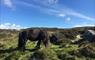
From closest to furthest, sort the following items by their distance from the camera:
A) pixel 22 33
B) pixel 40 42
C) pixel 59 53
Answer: pixel 59 53
pixel 22 33
pixel 40 42

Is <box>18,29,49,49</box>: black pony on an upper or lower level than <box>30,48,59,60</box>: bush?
upper

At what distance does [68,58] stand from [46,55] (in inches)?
89.4

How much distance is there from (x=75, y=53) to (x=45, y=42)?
6.11m

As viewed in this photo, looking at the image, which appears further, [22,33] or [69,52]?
[22,33]

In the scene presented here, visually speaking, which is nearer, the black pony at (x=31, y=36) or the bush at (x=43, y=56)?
the bush at (x=43, y=56)

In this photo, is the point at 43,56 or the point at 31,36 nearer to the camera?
the point at 43,56

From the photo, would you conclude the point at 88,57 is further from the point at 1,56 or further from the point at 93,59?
the point at 1,56

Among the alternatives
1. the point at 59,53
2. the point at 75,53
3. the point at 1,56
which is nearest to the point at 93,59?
the point at 75,53

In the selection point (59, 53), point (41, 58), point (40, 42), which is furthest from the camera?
point (40, 42)

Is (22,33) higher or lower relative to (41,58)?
higher

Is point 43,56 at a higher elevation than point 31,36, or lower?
lower

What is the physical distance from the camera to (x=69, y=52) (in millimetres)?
23578

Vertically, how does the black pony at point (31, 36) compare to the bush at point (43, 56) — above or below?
above

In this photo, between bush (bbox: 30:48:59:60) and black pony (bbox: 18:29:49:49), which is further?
black pony (bbox: 18:29:49:49)
